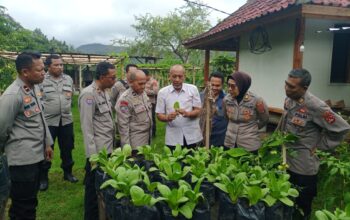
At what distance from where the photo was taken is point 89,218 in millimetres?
3174

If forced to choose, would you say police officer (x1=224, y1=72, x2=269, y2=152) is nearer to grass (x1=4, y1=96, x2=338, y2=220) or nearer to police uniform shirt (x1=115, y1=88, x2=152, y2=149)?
police uniform shirt (x1=115, y1=88, x2=152, y2=149)

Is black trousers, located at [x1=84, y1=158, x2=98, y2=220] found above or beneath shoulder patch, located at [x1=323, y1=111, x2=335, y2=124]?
beneath

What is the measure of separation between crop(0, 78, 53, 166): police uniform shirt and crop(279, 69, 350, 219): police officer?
2261mm

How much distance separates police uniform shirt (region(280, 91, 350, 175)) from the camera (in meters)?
2.61

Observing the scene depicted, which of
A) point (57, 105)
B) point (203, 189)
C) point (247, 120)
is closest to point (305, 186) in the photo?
point (247, 120)

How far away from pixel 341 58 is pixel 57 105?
16.8 feet

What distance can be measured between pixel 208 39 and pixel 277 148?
523cm

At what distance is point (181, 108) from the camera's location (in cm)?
370

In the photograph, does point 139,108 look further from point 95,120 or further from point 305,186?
point 305,186

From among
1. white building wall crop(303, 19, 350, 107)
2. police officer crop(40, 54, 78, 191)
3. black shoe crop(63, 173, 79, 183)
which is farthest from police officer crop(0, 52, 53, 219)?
white building wall crop(303, 19, 350, 107)


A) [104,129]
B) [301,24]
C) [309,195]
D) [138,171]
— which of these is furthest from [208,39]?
[138,171]

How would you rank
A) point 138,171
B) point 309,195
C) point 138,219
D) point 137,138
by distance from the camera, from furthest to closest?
point 137,138
point 309,195
point 138,171
point 138,219

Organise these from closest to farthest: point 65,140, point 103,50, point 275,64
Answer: point 65,140 < point 275,64 < point 103,50

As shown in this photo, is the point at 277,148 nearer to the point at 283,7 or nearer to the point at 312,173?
the point at 312,173
